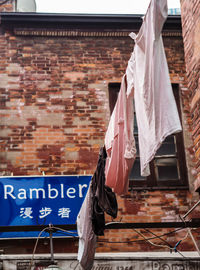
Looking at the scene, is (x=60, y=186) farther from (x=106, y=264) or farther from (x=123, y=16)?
(x=123, y=16)

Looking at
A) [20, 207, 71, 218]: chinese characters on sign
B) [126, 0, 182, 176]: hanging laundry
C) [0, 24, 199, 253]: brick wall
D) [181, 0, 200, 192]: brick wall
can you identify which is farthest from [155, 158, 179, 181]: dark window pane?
[126, 0, 182, 176]: hanging laundry

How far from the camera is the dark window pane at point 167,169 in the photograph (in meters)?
9.86

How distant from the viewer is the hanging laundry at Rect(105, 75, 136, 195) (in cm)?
557

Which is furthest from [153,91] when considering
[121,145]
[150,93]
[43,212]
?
[43,212]

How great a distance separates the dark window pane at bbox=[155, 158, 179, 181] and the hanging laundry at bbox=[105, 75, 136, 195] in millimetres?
3739

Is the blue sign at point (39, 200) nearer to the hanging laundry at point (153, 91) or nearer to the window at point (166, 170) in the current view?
the window at point (166, 170)

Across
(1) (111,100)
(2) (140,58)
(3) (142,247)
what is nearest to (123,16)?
(1) (111,100)

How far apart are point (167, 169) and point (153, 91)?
5657 millimetres

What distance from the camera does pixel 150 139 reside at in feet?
14.6

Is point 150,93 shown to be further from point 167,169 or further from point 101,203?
point 167,169

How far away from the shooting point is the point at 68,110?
33.5ft

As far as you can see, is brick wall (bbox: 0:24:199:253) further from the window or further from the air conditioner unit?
the air conditioner unit

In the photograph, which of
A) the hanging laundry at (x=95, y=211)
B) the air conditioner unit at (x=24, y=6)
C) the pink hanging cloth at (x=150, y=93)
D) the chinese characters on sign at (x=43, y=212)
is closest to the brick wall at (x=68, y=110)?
the chinese characters on sign at (x=43, y=212)

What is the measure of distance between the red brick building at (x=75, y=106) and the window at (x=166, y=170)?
20mm
